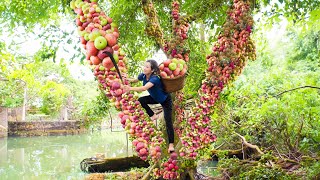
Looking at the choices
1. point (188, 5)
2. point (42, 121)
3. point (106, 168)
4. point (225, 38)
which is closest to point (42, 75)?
point (42, 121)

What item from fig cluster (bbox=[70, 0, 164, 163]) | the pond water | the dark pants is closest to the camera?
fig cluster (bbox=[70, 0, 164, 163])

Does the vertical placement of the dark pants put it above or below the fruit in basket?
below

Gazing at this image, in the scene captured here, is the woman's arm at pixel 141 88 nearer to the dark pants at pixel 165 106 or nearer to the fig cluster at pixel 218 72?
the dark pants at pixel 165 106

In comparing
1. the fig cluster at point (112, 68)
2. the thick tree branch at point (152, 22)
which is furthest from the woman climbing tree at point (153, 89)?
the thick tree branch at point (152, 22)

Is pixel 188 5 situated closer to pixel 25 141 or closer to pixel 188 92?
pixel 188 92

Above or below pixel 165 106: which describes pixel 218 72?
above

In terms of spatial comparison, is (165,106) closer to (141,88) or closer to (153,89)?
(153,89)

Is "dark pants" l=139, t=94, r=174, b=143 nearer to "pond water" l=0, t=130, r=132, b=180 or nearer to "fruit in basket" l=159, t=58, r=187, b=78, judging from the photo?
"fruit in basket" l=159, t=58, r=187, b=78

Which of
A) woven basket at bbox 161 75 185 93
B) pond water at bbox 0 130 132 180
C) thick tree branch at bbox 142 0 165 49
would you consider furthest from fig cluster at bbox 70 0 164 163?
pond water at bbox 0 130 132 180

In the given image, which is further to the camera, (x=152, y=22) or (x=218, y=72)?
(x=152, y=22)

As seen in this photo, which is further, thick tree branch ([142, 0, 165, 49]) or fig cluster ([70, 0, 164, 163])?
thick tree branch ([142, 0, 165, 49])

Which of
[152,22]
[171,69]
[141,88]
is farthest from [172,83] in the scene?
[152,22]

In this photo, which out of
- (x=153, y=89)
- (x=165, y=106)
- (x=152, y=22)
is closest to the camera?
(x=153, y=89)

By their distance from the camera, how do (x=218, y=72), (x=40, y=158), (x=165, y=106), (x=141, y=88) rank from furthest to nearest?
(x=40, y=158), (x=218, y=72), (x=165, y=106), (x=141, y=88)
